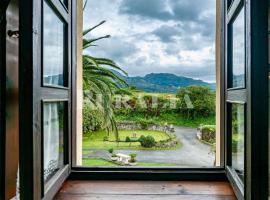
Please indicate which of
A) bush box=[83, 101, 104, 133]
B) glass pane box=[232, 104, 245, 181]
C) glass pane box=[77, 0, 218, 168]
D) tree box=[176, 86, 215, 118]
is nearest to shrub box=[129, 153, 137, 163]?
glass pane box=[77, 0, 218, 168]

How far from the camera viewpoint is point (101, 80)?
2.33m

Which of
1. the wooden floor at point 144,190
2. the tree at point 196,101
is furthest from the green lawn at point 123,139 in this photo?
the wooden floor at point 144,190

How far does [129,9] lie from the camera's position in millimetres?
2248

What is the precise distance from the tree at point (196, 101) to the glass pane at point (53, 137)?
98 cm

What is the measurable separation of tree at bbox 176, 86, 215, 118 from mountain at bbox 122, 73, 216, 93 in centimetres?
4

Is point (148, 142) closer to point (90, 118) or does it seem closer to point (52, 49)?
point (90, 118)

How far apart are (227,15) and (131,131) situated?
3.72 ft

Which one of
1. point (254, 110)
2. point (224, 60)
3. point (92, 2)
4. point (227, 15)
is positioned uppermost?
point (92, 2)

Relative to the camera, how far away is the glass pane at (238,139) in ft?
4.53

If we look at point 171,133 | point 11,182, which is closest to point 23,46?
point 11,182

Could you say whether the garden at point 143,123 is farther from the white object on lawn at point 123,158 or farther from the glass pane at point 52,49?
the glass pane at point 52,49

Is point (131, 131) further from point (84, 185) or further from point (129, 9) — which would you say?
point (129, 9)

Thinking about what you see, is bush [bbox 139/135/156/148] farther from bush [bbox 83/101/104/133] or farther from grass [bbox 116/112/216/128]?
bush [bbox 83/101/104/133]

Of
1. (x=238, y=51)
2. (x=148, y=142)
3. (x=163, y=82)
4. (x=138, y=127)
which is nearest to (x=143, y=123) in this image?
(x=138, y=127)
